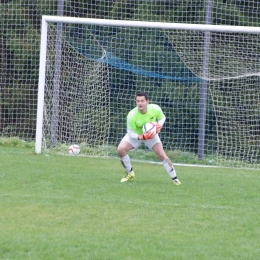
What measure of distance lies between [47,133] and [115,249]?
33.2 ft

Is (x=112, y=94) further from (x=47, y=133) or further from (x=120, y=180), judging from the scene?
(x=120, y=180)

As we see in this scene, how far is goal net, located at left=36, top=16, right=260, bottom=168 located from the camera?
17.2 meters

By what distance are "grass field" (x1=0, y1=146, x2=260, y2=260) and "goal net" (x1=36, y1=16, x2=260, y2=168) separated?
284 centimetres

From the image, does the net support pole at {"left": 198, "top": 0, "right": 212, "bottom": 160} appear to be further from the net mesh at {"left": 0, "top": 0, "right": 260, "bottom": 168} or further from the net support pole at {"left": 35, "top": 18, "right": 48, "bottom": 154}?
the net support pole at {"left": 35, "top": 18, "right": 48, "bottom": 154}

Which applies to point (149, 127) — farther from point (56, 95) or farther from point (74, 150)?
point (56, 95)

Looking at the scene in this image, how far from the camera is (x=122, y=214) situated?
30.6 ft

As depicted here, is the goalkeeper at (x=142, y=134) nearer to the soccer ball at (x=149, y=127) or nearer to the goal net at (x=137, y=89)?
the soccer ball at (x=149, y=127)

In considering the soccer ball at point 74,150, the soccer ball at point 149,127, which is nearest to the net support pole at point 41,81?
the soccer ball at point 74,150

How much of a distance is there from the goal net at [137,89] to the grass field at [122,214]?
284cm

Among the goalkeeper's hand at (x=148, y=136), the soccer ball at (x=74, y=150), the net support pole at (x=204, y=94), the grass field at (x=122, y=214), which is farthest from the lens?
the net support pole at (x=204, y=94)

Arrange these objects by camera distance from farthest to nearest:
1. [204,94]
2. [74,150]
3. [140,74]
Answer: [140,74] → [204,94] → [74,150]

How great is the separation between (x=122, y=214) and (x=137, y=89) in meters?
10.4

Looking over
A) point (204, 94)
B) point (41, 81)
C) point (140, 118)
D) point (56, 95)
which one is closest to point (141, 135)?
point (140, 118)

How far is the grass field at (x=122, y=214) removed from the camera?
736 cm
